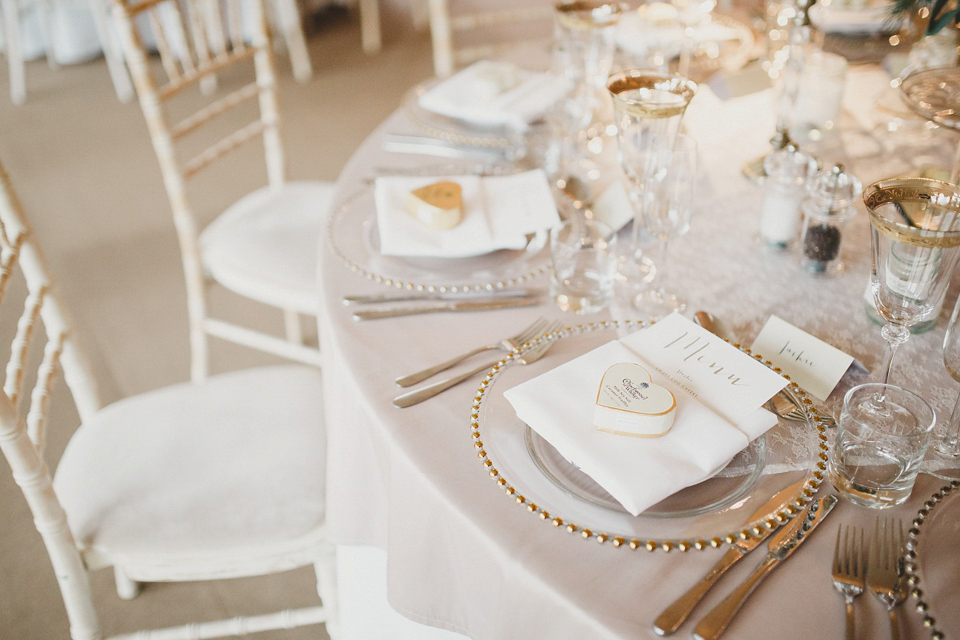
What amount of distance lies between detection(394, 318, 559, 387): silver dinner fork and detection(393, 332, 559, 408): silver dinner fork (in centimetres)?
2

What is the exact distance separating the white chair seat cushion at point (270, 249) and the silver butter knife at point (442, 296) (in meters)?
0.64

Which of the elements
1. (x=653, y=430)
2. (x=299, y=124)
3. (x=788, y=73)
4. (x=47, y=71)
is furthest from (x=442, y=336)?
(x=47, y=71)

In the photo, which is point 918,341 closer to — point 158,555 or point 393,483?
point 393,483

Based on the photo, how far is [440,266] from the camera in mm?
1047

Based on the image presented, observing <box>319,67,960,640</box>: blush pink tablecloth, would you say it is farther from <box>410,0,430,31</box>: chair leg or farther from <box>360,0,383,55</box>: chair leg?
<box>410,0,430,31</box>: chair leg

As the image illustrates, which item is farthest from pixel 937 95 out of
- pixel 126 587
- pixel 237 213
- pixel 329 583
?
pixel 126 587

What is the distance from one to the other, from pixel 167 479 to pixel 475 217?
2.02 feet

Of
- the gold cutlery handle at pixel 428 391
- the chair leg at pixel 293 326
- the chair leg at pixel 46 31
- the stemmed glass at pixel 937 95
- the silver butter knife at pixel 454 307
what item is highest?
the stemmed glass at pixel 937 95

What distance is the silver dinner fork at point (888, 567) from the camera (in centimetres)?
62

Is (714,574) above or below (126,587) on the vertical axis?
above

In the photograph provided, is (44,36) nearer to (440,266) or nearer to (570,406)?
(440,266)

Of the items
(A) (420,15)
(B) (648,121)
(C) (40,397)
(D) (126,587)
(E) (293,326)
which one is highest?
(B) (648,121)

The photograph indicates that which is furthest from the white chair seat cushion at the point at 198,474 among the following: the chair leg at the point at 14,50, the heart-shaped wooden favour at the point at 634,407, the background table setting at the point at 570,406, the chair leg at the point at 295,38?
the chair leg at the point at 14,50

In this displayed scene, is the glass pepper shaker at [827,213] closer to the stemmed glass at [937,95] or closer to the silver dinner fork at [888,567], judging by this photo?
the stemmed glass at [937,95]
